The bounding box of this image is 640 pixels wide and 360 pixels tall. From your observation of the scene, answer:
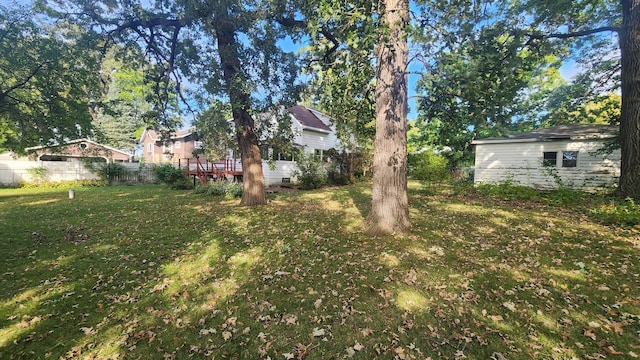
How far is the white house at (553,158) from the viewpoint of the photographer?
41.4 feet

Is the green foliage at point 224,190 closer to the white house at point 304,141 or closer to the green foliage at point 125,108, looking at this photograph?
the white house at point 304,141

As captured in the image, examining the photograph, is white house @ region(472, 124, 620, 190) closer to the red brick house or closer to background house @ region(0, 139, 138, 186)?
background house @ region(0, 139, 138, 186)

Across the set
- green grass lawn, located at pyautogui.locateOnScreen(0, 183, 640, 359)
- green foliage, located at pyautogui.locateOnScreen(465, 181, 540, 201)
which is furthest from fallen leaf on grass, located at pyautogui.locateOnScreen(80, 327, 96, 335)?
green foliage, located at pyautogui.locateOnScreen(465, 181, 540, 201)

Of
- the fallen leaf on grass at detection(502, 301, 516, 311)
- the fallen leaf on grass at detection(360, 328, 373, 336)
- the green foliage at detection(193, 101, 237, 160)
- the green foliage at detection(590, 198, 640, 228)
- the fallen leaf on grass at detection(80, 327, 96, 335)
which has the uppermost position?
the green foliage at detection(193, 101, 237, 160)

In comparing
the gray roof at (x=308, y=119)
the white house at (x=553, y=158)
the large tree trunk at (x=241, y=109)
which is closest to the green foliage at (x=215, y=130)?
the large tree trunk at (x=241, y=109)

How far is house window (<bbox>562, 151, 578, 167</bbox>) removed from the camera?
1347cm

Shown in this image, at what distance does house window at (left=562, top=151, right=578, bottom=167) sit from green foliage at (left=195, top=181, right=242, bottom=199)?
16529 mm

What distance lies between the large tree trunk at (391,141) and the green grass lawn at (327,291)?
51 centimetres

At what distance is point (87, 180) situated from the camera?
19703 millimetres

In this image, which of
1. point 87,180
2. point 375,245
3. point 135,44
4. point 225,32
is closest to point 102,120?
point 87,180

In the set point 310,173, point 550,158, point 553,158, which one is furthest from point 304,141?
point 553,158

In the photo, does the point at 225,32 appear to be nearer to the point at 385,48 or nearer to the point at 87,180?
the point at 385,48

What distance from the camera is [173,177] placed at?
19.0 m

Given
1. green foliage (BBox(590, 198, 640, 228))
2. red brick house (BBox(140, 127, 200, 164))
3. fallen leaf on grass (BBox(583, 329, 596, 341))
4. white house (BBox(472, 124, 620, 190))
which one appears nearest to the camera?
fallen leaf on grass (BBox(583, 329, 596, 341))
